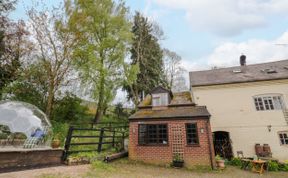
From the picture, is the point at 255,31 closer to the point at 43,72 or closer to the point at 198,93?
the point at 198,93

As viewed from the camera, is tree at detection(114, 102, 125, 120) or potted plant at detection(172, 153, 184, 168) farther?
tree at detection(114, 102, 125, 120)

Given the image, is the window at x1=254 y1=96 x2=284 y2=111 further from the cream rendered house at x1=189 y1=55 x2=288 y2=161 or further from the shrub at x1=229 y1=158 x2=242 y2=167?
the shrub at x1=229 y1=158 x2=242 y2=167

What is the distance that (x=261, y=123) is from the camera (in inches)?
506

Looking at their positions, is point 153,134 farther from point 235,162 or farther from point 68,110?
point 68,110

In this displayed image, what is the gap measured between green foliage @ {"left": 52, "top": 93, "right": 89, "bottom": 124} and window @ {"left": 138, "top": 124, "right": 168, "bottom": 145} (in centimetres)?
930

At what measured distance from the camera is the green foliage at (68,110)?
17250mm

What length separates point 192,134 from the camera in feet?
34.3

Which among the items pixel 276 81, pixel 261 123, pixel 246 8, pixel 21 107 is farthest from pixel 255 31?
pixel 21 107

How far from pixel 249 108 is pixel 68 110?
1667cm

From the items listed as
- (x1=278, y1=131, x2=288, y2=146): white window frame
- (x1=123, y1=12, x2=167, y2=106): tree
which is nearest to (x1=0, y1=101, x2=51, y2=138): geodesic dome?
(x1=123, y1=12, x2=167, y2=106): tree

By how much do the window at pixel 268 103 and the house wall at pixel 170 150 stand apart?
5984 mm

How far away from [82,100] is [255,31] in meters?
16.9

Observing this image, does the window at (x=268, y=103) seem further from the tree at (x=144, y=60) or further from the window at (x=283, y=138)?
the tree at (x=144, y=60)

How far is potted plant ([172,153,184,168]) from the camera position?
32.2 feet
